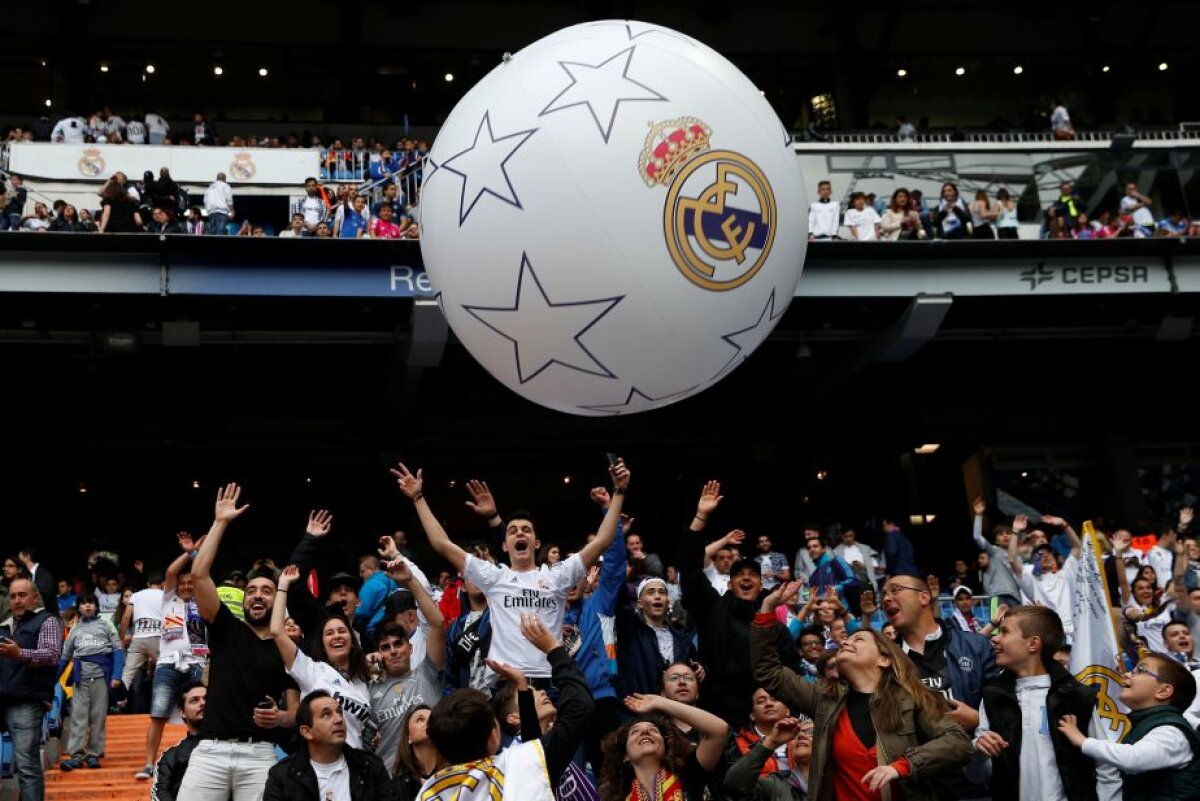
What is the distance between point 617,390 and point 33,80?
1074 inches

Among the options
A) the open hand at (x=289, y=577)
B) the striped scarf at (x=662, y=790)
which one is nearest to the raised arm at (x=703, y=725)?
the striped scarf at (x=662, y=790)

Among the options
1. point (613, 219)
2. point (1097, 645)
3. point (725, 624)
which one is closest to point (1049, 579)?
point (1097, 645)

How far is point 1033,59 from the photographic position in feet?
101

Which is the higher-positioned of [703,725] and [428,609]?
[428,609]

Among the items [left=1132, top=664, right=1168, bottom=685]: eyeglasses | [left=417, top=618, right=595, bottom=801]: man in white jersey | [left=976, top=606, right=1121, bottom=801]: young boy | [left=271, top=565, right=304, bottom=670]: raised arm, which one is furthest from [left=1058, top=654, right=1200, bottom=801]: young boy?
[left=271, top=565, right=304, bottom=670]: raised arm

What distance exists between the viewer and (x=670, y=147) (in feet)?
15.7

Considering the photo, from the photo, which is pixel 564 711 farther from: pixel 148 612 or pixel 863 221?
pixel 863 221

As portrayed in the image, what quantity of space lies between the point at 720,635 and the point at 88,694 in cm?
643

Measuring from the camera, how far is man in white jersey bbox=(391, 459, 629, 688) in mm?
6867

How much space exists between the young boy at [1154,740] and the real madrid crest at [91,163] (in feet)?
65.0

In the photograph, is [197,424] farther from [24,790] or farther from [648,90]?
[648,90]

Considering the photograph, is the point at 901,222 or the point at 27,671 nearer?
the point at 27,671

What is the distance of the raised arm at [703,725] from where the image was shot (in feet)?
17.2

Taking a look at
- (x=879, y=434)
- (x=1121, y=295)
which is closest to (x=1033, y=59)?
(x=879, y=434)
